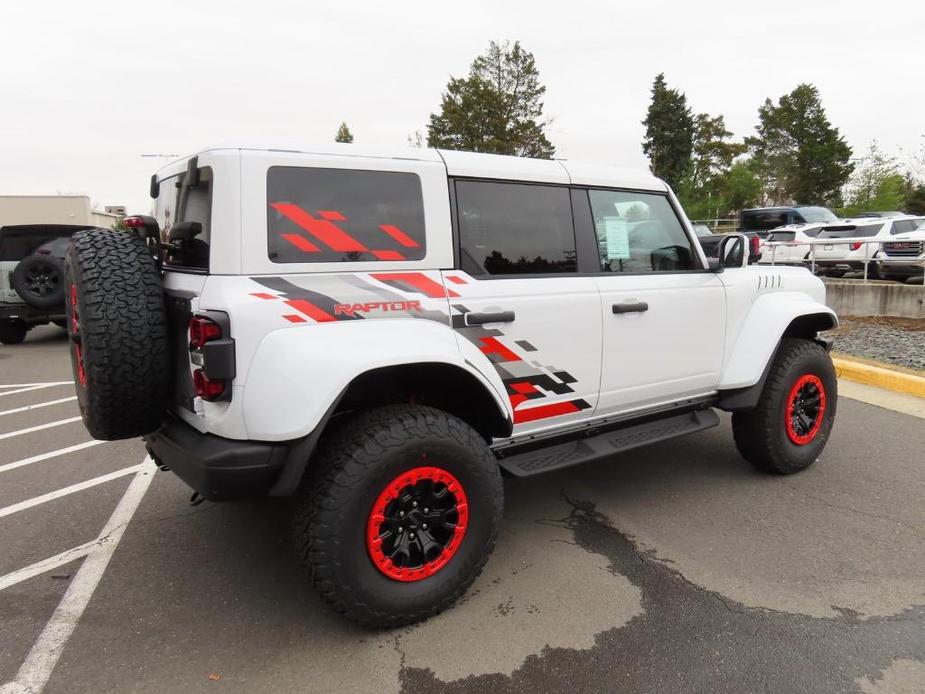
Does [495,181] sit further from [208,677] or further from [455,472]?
[208,677]

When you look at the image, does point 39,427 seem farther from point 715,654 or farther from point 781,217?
point 781,217

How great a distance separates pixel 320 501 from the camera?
7.66 ft

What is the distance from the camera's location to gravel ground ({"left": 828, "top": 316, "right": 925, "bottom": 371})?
24.1 ft

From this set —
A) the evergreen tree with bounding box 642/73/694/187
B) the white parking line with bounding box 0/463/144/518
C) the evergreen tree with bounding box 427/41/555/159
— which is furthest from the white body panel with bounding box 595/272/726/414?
the evergreen tree with bounding box 642/73/694/187

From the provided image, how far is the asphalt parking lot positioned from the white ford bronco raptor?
13.3 inches

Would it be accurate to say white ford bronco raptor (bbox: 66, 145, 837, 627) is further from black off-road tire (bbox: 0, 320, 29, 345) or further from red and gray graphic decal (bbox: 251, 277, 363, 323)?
black off-road tire (bbox: 0, 320, 29, 345)

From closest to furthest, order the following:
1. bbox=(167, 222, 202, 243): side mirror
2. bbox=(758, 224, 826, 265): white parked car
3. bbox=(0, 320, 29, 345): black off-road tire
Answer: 1. bbox=(167, 222, 202, 243): side mirror
2. bbox=(0, 320, 29, 345): black off-road tire
3. bbox=(758, 224, 826, 265): white parked car

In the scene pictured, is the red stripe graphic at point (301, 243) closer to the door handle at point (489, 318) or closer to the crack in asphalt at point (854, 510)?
the door handle at point (489, 318)

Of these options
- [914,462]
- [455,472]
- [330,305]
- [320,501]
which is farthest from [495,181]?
[914,462]

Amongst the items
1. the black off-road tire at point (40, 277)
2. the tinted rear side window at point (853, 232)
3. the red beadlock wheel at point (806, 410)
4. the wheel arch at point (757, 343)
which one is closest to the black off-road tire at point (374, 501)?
the wheel arch at point (757, 343)

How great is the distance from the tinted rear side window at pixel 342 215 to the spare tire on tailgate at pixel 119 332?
0.54m

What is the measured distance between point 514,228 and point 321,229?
995mm

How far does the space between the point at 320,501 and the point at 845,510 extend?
10.0 ft

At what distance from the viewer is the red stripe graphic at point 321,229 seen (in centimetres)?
238
